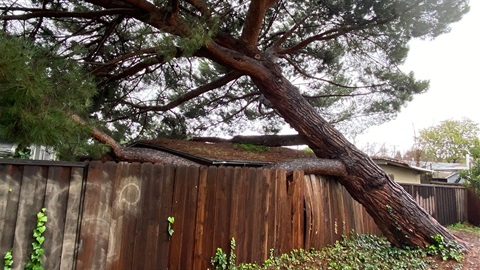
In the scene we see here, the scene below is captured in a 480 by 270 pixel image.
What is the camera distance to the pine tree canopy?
4.89m

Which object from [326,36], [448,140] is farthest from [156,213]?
[448,140]

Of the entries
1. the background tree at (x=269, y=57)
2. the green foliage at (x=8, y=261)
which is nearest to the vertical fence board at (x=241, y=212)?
the background tree at (x=269, y=57)

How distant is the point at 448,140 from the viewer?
3325cm

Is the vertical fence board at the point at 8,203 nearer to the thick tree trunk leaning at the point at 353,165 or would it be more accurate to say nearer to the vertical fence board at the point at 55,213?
the vertical fence board at the point at 55,213

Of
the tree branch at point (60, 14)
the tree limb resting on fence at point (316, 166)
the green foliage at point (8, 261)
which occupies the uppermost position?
the tree branch at point (60, 14)

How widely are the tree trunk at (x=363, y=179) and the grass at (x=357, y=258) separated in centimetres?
27

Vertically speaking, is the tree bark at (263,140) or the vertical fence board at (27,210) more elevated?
the tree bark at (263,140)

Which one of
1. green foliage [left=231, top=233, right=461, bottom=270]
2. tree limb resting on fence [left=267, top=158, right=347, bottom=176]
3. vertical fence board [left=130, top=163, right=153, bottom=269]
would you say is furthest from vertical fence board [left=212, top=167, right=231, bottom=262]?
tree limb resting on fence [left=267, top=158, right=347, bottom=176]

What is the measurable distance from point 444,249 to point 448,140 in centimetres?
3356

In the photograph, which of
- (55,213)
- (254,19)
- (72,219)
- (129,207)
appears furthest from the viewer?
(254,19)

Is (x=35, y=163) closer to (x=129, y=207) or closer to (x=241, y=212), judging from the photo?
(x=129, y=207)

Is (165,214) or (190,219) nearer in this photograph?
(165,214)

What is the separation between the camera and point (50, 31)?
5.77 metres

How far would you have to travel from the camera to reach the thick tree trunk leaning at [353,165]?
5711 millimetres
